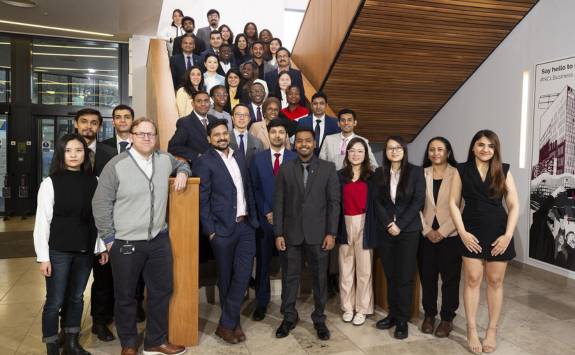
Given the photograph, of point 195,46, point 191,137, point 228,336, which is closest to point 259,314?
point 228,336

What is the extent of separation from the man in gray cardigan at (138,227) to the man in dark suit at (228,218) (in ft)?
0.82

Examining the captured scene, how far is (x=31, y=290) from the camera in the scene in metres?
4.54

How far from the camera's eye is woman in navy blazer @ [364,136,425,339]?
338cm

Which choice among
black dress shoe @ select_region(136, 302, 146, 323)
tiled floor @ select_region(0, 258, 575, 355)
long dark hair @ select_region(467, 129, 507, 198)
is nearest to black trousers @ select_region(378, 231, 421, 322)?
tiled floor @ select_region(0, 258, 575, 355)

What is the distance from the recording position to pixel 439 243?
343 cm

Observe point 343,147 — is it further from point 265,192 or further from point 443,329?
point 443,329

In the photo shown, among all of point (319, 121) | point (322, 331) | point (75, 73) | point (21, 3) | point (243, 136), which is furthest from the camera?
point (75, 73)

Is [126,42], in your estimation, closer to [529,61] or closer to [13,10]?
[13,10]

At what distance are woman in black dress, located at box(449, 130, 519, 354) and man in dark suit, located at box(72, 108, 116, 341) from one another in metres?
2.65

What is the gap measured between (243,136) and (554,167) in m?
3.53

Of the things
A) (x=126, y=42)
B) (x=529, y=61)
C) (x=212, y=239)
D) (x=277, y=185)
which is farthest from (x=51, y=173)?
(x=126, y=42)

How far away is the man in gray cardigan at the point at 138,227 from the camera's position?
2732mm

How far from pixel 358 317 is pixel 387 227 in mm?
844

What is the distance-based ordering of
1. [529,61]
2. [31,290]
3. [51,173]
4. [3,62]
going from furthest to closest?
[3,62] < [529,61] < [31,290] < [51,173]
